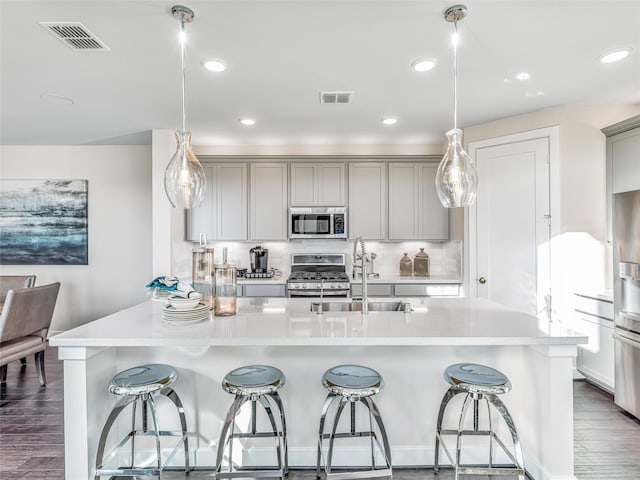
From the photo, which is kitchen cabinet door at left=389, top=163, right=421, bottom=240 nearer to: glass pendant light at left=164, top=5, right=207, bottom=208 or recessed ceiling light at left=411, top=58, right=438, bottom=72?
recessed ceiling light at left=411, top=58, right=438, bottom=72

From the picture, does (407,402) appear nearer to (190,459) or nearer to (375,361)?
(375,361)

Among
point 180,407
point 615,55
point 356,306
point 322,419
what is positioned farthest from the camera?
point 356,306

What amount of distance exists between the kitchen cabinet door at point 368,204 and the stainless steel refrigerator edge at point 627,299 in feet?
7.52

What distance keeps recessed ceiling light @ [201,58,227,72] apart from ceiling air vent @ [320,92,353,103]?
87 centimetres

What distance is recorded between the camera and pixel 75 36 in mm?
2102

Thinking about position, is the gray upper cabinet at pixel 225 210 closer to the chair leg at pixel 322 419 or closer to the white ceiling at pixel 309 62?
the white ceiling at pixel 309 62

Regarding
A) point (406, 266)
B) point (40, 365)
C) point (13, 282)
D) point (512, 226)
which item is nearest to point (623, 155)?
point (512, 226)

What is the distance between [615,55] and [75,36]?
3.58 m

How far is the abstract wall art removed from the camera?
467 cm

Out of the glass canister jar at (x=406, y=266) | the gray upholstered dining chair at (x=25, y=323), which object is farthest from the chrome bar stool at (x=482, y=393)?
the gray upholstered dining chair at (x=25, y=323)

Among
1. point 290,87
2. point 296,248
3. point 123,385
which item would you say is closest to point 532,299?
point 296,248

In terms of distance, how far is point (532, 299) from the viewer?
11.3 ft

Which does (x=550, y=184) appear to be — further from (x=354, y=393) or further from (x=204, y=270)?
(x=204, y=270)

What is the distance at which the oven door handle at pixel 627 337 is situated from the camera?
2.45m
